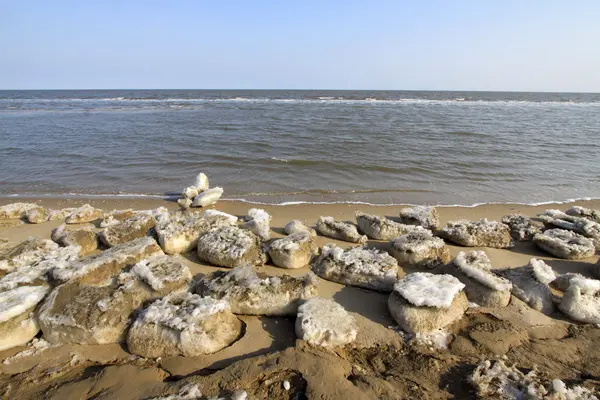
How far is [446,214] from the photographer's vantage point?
566 cm

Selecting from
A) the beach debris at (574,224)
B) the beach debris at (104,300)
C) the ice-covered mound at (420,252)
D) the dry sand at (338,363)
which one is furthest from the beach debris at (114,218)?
the beach debris at (574,224)

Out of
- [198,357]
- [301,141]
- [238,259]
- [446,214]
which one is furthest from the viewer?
[301,141]

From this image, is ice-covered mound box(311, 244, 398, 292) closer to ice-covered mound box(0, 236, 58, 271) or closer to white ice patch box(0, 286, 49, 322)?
white ice patch box(0, 286, 49, 322)

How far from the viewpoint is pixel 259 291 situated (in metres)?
2.84

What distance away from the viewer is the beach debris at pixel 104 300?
8.23ft

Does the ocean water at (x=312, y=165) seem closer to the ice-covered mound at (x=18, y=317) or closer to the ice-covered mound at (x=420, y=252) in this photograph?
the ice-covered mound at (x=420, y=252)

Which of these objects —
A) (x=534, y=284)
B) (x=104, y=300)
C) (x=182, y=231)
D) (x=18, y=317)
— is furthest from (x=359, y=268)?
(x=18, y=317)

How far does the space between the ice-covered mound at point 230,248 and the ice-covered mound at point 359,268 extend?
69 centimetres

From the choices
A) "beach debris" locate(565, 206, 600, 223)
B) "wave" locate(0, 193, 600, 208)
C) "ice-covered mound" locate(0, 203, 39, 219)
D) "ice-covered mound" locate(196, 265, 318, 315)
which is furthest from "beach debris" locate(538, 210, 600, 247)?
"ice-covered mound" locate(0, 203, 39, 219)

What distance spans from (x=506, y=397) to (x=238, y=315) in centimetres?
202

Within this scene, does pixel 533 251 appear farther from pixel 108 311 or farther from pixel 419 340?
pixel 108 311

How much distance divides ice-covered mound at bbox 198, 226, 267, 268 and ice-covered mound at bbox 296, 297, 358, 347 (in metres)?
1.14

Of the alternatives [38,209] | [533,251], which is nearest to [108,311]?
[38,209]

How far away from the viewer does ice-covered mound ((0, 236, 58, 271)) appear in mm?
3379
